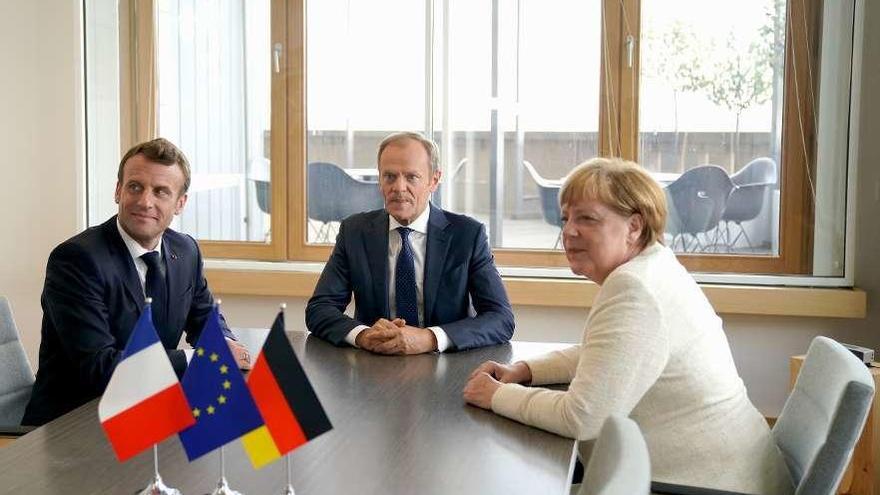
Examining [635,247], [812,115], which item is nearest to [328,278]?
[635,247]

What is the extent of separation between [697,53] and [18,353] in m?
3.20

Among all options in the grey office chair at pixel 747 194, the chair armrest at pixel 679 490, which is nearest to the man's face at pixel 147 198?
the chair armrest at pixel 679 490

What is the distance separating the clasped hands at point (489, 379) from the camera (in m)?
2.34

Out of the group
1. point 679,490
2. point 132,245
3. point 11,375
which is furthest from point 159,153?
point 679,490

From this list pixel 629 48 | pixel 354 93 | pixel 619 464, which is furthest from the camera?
pixel 354 93

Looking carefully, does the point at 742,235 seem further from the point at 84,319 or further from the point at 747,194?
the point at 84,319

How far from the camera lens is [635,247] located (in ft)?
7.91

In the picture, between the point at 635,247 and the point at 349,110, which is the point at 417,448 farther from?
the point at 349,110

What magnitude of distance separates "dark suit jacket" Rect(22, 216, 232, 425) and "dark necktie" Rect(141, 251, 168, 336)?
64 millimetres

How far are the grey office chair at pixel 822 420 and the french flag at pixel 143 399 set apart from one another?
1.11 m

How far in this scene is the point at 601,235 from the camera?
2377mm

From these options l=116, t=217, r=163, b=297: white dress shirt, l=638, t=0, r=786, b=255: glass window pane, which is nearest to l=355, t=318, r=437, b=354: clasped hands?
l=116, t=217, r=163, b=297: white dress shirt

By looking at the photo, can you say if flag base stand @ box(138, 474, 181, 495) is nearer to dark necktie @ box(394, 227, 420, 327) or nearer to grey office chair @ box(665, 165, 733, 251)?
dark necktie @ box(394, 227, 420, 327)

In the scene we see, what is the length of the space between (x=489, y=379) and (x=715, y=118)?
9.61 ft
